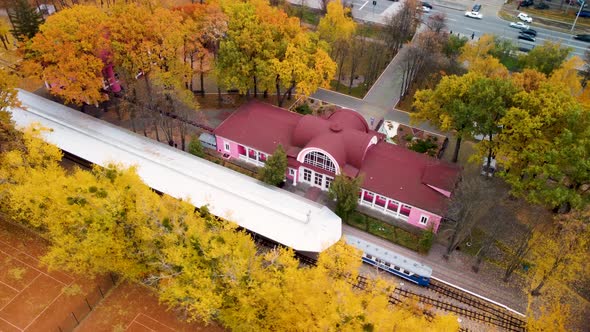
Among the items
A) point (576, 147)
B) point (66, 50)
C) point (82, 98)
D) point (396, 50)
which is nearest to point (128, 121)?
point (82, 98)

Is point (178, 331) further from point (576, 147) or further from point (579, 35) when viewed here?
point (579, 35)

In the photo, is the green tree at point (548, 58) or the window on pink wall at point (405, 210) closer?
the window on pink wall at point (405, 210)

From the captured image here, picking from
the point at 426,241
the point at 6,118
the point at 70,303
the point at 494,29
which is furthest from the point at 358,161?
the point at 494,29

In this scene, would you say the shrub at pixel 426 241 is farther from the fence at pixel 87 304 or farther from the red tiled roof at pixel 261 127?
the fence at pixel 87 304

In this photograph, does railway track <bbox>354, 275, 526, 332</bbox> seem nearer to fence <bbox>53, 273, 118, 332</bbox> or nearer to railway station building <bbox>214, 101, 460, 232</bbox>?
railway station building <bbox>214, 101, 460, 232</bbox>

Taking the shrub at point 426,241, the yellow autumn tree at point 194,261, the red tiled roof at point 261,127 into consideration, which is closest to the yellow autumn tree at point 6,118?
the yellow autumn tree at point 194,261

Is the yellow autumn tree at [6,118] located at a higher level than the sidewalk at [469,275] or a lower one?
higher
